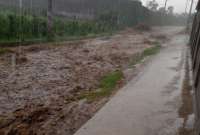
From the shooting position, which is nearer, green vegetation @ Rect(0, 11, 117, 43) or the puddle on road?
the puddle on road

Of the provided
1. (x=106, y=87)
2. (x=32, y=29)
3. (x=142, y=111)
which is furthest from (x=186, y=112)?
(x=32, y=29)

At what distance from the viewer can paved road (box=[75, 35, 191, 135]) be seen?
3006 millimetres

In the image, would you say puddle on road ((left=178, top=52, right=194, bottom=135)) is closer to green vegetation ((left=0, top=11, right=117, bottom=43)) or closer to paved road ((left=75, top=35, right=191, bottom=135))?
paved road ((left=75, top=35, right=191, bottom=135))

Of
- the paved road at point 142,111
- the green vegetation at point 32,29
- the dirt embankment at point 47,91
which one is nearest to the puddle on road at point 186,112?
the paved road at point 142,111

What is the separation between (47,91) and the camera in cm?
475

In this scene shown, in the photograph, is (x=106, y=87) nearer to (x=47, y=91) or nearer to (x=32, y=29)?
(x=47, y=91)

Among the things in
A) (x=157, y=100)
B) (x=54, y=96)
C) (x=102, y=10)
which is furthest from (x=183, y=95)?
(x=102, y=10)

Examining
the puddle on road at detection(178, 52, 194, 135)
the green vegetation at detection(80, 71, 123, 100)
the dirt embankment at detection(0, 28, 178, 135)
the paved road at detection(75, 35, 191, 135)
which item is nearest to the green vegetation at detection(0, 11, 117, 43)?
the dirt embankment at detection(0, 28, 178, 135)

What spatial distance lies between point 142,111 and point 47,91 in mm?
2292

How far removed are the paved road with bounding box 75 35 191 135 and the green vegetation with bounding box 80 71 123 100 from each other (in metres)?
0.35

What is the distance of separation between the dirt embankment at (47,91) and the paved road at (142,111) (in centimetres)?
29

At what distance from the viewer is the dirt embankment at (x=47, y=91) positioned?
330cm

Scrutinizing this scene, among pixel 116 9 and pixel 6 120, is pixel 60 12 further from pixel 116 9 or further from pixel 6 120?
pixel 6 120

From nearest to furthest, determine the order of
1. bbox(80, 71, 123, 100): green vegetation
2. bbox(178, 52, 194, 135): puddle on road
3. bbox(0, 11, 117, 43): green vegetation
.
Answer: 1. bbox(178, 52, 194, 135): puddle on road
2. bbox(80, 71, 123, 100): green vegetation
3. bbox(0, 11, 117, 43): green vegetation
